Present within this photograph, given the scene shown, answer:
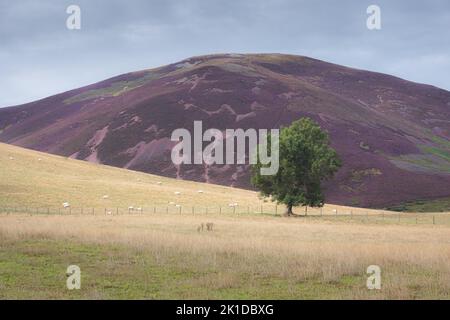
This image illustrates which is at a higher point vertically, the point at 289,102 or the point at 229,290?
the point at 289,102

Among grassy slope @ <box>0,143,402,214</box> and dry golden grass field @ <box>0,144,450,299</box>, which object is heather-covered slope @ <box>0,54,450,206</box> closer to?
grassy slope @ <box>0,143,402,214</box>

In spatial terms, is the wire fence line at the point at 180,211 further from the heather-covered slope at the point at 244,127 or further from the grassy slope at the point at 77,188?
the heather-covered slope at the point at 244,127

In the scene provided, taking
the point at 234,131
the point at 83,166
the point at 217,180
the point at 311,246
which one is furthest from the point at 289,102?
the point at 311,246

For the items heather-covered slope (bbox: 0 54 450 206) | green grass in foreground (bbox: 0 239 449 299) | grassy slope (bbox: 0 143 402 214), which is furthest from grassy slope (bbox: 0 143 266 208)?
green grass in foreground (bbox: 0 239 449 299)

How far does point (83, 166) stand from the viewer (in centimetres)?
9406

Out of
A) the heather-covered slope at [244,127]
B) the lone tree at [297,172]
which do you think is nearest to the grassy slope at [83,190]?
the lone tree at [297,172]

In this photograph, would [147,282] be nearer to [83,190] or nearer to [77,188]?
[83,190]

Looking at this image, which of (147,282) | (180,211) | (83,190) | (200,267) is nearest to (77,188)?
(83,190)

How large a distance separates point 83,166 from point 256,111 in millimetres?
55918

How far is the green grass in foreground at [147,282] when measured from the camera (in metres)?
14.2

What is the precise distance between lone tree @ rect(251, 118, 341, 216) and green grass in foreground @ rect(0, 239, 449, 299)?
4261 centimetres
